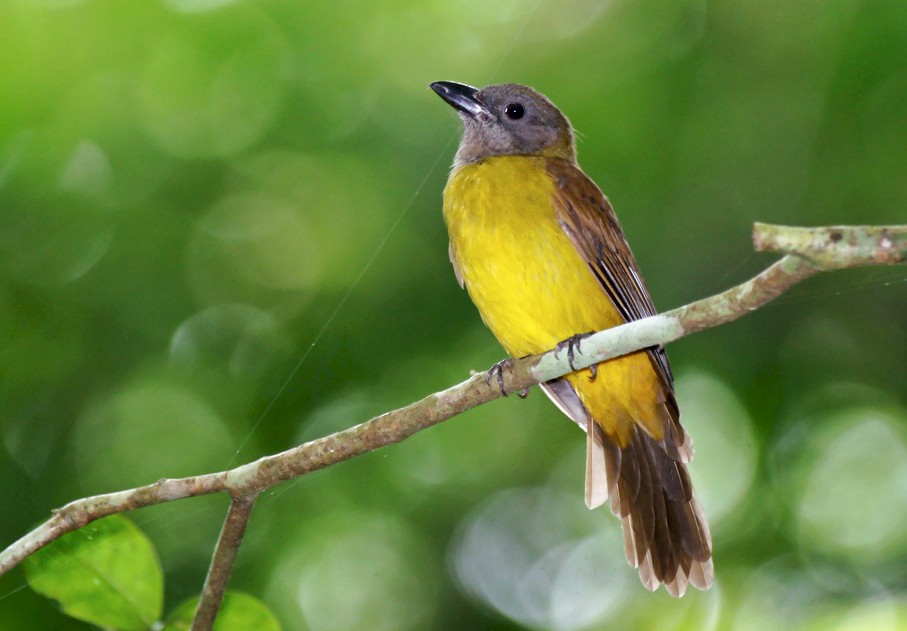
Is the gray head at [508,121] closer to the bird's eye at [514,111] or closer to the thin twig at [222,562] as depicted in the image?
the bird's eye at [514,111]

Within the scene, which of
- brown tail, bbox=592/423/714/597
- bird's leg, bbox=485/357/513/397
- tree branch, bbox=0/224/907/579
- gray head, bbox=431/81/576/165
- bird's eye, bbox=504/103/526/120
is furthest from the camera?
bird's eye, bbox=504/103/526/120

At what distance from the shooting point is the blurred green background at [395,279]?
4.48m

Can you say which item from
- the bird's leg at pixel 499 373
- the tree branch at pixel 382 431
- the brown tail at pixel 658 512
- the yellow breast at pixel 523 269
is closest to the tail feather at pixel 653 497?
the brown tail at pixel 658 512

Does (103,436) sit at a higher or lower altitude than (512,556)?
higher

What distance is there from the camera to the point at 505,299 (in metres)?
3.46

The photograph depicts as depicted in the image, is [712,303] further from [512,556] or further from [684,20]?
[512,556]

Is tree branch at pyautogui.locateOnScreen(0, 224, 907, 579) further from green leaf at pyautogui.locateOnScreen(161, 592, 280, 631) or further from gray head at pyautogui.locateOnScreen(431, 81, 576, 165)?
gray head at pyautogui.locateOnScreen(431, 81, 576, 165)

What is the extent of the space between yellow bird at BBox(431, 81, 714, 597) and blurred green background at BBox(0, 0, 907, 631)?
794 mm

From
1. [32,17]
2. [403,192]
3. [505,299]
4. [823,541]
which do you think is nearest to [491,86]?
[403,192]

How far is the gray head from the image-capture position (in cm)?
430

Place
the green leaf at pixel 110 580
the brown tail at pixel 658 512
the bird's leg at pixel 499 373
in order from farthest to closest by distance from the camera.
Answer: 1. the brown tail at pixel 658 512
2. the bird's leg at pixel 499 373
3. the green leaf at pixel 110 580

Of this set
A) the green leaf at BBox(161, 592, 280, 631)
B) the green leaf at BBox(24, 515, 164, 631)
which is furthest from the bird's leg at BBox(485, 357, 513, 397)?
the green leaf at BBox(24, 515, 164, 631)

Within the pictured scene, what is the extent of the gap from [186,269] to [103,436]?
88 centimetres

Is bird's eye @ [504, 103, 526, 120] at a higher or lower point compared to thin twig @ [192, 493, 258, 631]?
higher
